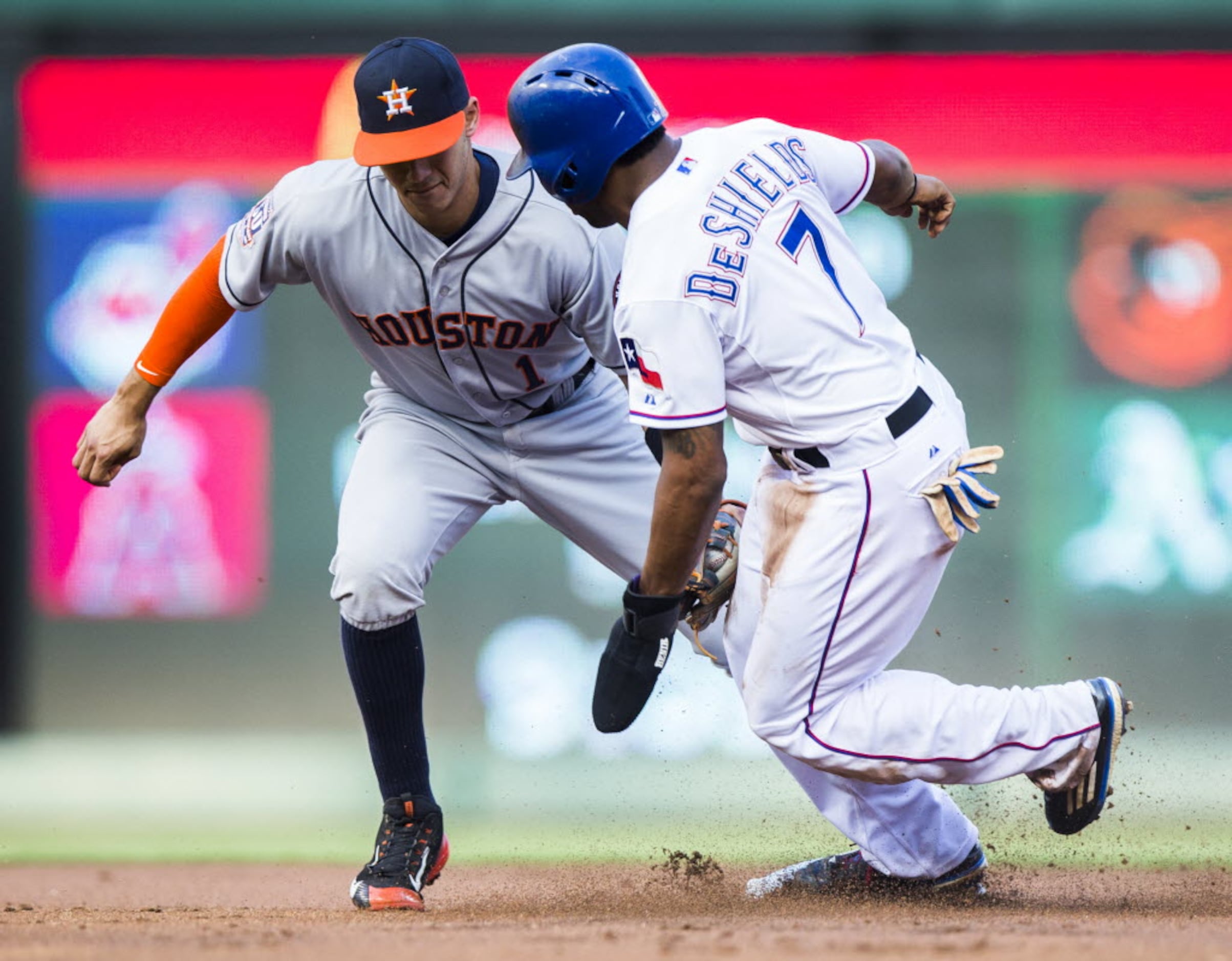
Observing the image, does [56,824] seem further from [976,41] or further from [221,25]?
[976,41]

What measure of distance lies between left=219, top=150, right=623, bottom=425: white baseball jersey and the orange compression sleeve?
0.13ft

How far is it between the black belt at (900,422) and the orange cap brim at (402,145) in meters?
0.93

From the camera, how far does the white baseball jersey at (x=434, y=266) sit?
332cm

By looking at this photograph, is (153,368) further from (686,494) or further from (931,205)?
(931,205)

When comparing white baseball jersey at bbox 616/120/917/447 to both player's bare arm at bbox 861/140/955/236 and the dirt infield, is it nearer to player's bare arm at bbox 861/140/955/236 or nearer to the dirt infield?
player's bare arm at bbox 861/140/955/236

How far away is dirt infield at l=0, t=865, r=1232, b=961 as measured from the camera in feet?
8.37

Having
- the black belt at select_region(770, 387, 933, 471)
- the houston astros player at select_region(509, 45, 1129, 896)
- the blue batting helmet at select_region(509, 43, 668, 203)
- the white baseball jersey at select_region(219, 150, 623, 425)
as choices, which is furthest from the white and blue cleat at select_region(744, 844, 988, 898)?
the blue batting helmet at select_region(509, 43, 668, 203)

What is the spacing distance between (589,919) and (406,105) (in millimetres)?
1713

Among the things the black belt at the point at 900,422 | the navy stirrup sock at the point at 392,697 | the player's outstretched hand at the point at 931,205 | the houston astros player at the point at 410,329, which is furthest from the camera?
the player's outstretched hand at the point at 931,205

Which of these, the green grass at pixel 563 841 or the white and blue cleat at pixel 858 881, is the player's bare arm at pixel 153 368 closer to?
the white and blue cleat at pixel 858 881

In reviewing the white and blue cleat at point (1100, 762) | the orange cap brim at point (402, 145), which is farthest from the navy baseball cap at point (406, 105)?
the white and blue cleat at point (1100, 762)

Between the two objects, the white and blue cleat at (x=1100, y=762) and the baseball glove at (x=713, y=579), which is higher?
the baseball glove at (x=713, y=579)

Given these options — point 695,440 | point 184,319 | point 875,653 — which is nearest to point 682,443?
point 695,440

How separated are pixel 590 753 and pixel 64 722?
6.23 feet
